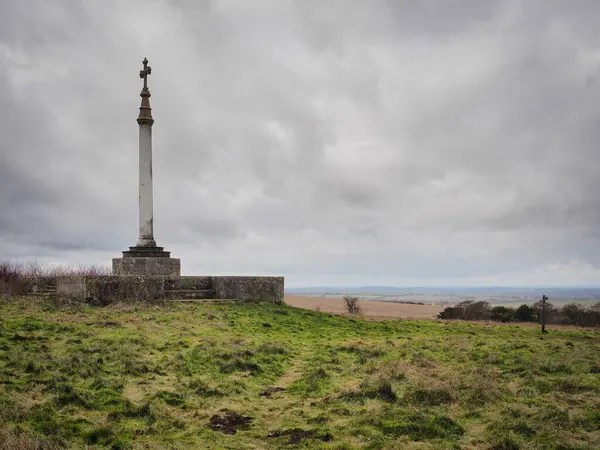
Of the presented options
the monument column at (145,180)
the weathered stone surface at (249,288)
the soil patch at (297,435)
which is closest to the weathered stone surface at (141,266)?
the monument column at (145,180)

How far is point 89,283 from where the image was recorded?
20953mm

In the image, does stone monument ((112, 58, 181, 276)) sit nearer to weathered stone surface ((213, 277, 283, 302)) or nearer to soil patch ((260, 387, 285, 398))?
weathered stone surface ((213, 277, 283, 302))

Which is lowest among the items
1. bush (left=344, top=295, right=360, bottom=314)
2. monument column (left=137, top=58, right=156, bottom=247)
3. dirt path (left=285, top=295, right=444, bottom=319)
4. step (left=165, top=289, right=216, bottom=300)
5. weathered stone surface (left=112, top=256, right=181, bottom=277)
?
dirt path (left=285, top=295, right=444, bottom=319)

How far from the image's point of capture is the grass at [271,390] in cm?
788

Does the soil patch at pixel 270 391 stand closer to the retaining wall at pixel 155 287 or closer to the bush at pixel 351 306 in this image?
the retaining wall at pixel 155 287

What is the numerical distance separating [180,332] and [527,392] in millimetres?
10736

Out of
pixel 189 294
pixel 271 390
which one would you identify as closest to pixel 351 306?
pixel 189 294

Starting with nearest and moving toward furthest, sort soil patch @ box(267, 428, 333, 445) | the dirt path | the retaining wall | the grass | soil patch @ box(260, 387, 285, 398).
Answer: the grass → soil patch @ box(267, 428, 333, 445) → soil patch @ box(260, 387, 285, 398) → the retaining wall → the dirt path

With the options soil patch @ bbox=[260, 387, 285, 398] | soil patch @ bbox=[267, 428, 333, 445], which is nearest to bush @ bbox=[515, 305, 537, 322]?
soil patch @ bbox=[260, 387, 285, 398]

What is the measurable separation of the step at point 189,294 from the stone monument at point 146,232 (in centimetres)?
194

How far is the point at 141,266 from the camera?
964 inches

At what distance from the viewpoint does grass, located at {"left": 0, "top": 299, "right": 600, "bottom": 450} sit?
788 centimetres

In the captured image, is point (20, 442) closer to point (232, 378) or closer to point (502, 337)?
point (232, 378)

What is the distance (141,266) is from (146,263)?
0.90 feet
